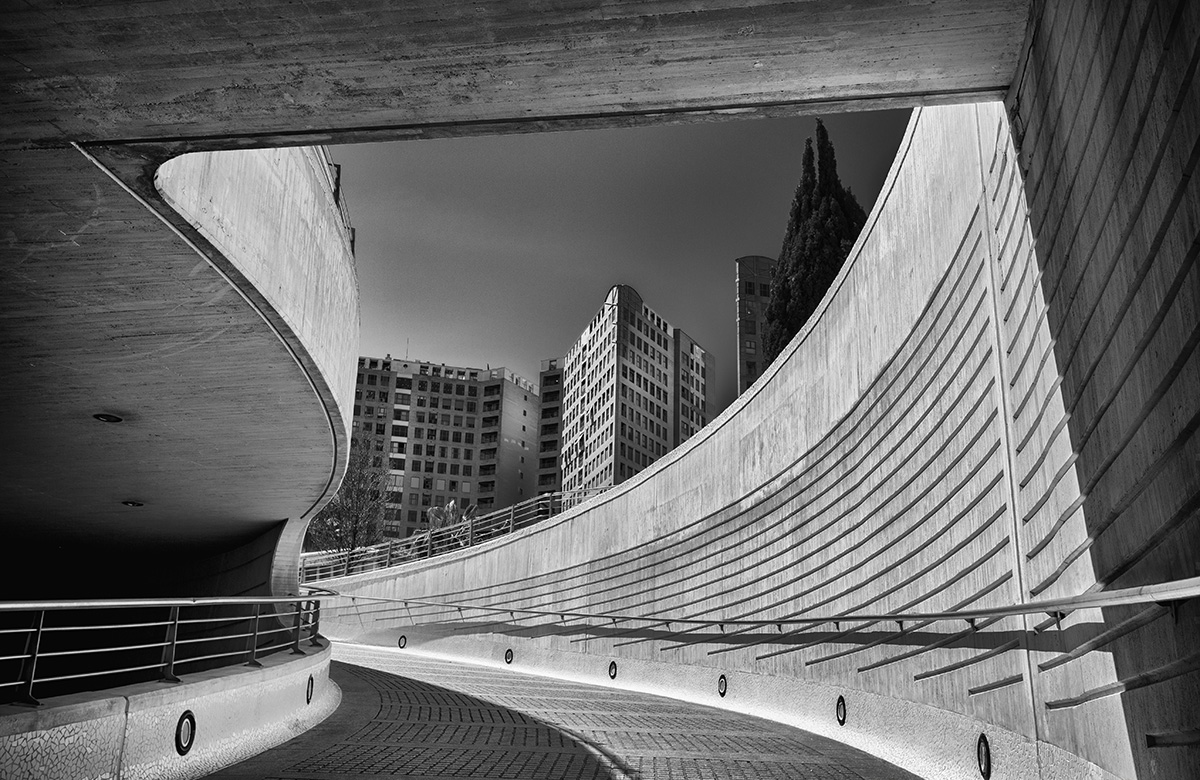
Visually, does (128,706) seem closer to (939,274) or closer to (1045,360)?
(1045,360)

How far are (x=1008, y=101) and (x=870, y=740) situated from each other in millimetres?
5406

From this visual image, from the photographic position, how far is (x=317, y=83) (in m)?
5.25

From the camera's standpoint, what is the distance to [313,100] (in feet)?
17.8

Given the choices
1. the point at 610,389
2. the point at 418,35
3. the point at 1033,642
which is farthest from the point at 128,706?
the point at 610,389

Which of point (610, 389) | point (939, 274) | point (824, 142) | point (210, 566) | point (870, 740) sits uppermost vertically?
point (610, 389)

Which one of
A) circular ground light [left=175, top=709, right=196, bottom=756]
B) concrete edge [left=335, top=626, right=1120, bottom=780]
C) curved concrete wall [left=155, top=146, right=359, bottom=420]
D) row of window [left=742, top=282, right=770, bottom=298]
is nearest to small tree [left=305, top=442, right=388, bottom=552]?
concrete edge [left=335, top=626, right=1120, bottom=780]

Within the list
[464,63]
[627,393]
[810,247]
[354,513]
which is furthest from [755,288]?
[464,63]

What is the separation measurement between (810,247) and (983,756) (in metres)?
26.5

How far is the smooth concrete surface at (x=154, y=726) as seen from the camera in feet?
16.8

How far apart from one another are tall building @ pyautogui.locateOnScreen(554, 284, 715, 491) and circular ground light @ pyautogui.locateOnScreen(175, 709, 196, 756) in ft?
258

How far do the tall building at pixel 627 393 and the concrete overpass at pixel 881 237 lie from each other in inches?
3047

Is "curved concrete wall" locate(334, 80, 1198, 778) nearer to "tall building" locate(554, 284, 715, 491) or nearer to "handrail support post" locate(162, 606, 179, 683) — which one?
"handrail support post" locate(162, 606, 179, 683)

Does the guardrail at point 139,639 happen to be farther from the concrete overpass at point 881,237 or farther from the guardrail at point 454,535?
the guardrail at point 454,535

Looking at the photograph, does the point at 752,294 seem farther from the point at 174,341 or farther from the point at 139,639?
the point at 174,341
